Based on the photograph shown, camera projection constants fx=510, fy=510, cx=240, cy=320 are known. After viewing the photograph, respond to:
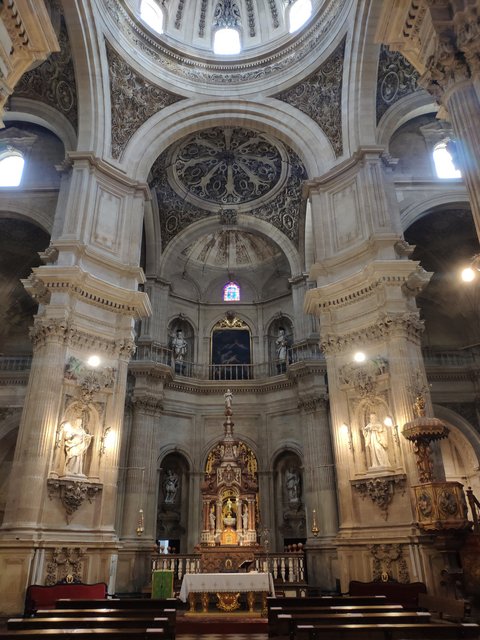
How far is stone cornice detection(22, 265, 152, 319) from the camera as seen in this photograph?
13109 mm

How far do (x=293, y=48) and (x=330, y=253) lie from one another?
8.82 metres

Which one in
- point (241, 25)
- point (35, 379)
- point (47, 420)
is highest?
point (241, 25)

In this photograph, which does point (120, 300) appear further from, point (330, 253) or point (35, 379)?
point (330, 253)

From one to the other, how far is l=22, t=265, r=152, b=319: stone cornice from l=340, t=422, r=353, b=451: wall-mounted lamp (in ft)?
21.1

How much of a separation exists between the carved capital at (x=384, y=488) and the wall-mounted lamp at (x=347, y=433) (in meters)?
1.07

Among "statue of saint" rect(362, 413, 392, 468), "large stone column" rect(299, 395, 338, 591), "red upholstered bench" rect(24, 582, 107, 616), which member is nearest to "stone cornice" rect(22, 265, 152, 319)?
"red upholstered bench" rect(24, 582, 107, 616)

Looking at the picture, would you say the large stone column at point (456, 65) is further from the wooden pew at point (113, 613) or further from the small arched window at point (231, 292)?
the small arched window at point (231, 292)

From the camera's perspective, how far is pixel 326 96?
55.6 feet

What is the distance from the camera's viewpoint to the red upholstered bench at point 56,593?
10.1 meters

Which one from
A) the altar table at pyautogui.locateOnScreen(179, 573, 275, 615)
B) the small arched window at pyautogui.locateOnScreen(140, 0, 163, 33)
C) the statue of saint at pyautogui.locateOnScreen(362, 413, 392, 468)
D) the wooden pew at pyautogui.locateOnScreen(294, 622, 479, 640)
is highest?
the small arched window at pyautogui.locateOnScreen(140, 0, 163, 33)

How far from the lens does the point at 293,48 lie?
18.6 metres

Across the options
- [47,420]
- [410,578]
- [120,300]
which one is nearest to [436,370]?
[410,578]

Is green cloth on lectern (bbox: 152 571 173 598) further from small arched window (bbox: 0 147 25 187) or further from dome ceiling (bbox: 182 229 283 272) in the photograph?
dome ceiling (bbox: 182 229 283 272)

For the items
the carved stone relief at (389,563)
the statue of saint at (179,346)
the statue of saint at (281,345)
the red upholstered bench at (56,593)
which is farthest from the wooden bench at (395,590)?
the statue of saint at (179,346)
